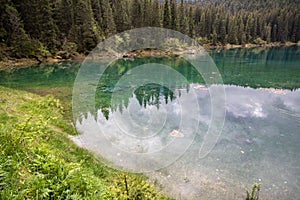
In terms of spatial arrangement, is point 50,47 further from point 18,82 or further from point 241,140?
point 241,140

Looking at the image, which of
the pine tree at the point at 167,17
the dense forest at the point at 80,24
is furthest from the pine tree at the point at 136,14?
the pine tree at the point at 167,17

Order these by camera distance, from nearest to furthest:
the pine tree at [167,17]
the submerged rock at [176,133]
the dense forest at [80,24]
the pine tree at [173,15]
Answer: the submerged rock at [176,133]
the dense forest at [80,24]
the pine tree at [167,17]
the pine tree at [173,15]

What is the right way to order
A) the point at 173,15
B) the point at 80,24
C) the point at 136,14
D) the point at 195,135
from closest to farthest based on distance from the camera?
the point at 195,135
the point at 80,24
the point at 136,14
the point at 173,15

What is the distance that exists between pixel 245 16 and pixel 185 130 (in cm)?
10268

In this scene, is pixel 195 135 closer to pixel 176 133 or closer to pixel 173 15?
pixel 176 133

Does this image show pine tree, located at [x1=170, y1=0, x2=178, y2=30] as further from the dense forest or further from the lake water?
the lake water

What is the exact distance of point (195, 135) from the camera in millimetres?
12180

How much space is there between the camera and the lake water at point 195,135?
27.1 ft

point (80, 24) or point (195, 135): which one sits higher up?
point (80, 24)

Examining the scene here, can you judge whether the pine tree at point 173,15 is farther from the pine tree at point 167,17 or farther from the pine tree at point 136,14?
the pine tree at point 136,14

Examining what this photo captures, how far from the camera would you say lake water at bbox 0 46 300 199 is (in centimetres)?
827

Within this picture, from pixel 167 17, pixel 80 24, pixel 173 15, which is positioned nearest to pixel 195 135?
pixel 80 24

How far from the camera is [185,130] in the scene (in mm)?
12742

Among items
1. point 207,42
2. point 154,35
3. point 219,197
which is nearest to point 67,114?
point 219,197
